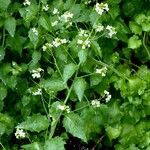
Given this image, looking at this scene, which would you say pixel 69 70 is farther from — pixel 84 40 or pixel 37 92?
pixel 37 92

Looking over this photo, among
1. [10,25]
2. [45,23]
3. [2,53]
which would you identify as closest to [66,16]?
[45,23]

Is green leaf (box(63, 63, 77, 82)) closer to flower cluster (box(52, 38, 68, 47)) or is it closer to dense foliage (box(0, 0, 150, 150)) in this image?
dense foliage (box(0, 0, 150, 150))

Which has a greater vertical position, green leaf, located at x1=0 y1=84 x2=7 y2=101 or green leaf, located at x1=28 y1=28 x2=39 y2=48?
green leaf, located at x1=28 y1=28 x2=39 y2=48

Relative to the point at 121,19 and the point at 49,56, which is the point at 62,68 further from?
the point at 121,19

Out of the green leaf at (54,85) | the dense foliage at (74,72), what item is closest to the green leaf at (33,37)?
the dense foliage at (74,72)

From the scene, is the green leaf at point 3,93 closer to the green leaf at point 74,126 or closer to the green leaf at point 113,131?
the green leaf at point 74,126

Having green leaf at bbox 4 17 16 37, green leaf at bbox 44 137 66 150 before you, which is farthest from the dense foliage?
green leaf at bbox 44 137 66 150

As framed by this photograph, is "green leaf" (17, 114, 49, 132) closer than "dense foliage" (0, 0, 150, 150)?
Yes
